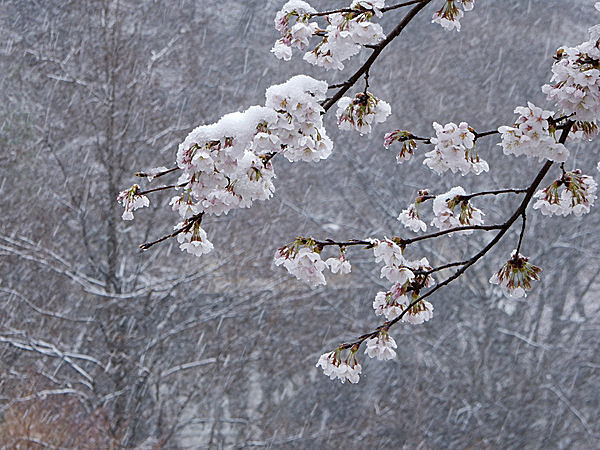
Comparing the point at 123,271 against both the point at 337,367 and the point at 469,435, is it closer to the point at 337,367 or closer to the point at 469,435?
the point at 469,435

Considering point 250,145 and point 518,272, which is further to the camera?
point 518,272

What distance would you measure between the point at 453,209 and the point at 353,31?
0.53 meters

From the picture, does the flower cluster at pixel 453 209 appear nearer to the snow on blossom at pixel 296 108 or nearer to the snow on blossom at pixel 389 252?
the snow on blossom at pixel 389 252

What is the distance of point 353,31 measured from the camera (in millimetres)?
1772

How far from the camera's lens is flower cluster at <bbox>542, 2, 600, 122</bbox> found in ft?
5.24

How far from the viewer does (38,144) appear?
920 centimetres

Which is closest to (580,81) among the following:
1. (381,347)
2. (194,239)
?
(381,347)

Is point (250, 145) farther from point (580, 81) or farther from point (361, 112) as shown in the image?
point (580, 81)

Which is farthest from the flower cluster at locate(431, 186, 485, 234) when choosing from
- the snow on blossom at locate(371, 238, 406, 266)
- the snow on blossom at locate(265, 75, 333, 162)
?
the snow on blossom at locate(265, 75, 333, 162)

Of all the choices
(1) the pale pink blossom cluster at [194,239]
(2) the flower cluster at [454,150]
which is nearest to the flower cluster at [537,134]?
(2) the flower cluster at [454,150]

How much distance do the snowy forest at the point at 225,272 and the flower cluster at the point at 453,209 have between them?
19.0 ft

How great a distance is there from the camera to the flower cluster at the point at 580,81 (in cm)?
160

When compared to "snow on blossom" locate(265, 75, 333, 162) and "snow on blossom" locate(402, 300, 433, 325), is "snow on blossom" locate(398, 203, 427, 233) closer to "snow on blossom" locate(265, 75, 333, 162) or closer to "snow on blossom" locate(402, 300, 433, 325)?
"snow on blossom" locate(402, 300, 433, 325)

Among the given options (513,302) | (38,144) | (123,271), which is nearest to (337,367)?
(123,271)
